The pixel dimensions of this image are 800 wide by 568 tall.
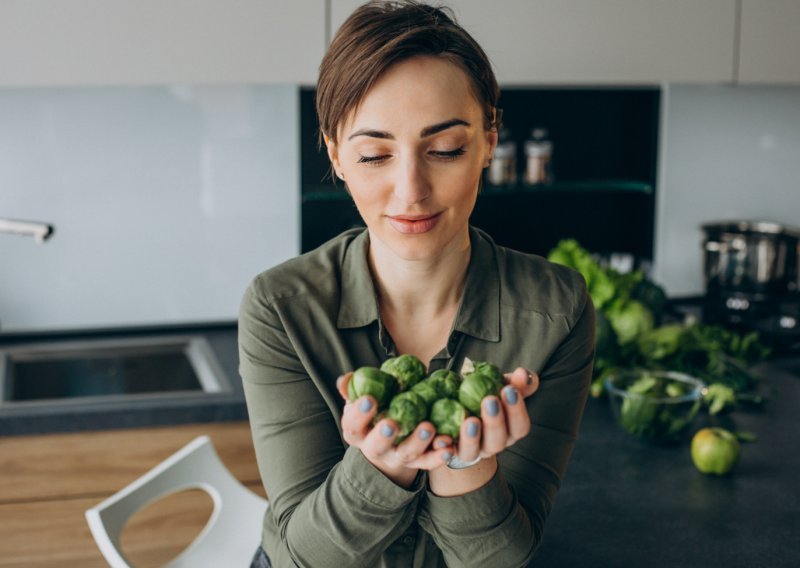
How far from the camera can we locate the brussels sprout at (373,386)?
1.02 m

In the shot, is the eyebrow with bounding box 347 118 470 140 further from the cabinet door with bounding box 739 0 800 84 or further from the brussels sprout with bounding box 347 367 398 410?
the cabinet door with bounding box 739 0 800 84

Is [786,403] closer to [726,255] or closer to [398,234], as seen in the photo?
[726,255]

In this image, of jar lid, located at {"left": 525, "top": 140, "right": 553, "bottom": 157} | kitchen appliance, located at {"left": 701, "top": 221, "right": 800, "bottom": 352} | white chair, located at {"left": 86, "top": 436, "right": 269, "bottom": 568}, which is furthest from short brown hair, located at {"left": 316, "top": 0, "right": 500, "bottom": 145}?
kitchen appliance, located at {"left": 701, "top": 221, "right": 800, "bottom": 352}

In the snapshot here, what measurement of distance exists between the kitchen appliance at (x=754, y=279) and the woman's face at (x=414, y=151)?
174cm

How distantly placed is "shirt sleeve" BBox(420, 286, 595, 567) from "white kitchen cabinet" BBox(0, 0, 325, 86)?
1193 millimetres

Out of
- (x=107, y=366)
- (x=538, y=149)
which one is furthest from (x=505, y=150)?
(x=107, y=366)

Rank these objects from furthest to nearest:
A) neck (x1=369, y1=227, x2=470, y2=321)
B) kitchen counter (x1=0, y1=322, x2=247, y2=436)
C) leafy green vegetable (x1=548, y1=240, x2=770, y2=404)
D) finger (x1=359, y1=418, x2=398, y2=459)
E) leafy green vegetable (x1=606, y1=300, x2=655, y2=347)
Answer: leafy green vegetable (x1=606, y1=300, x2=655, y2=347)
leafy green vegetable (x1=548, y1=240, x2=770, y2=404)
kitchen counter (x1=0, y1=322, x2=247, y2=436)
neck (x1=369, y1=227, x2=470, y2=321)
finger (x1=359, y1=418, x2=398, y2=459)

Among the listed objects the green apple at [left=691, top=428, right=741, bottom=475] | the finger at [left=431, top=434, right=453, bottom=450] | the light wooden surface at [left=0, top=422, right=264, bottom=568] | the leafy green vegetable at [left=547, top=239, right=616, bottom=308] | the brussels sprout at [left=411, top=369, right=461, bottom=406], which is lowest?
the light wooden surface at [left=0, top=422, right=264, bottom=568]

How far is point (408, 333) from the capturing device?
4.53 feet

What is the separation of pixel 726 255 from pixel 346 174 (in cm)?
184

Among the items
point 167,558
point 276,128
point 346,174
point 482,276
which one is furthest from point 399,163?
point 276,128

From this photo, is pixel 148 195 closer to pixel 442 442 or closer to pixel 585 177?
pixel 585 177

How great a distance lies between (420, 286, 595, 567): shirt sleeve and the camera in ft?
3.79

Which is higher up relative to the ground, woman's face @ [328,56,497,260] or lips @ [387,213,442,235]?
woman's face @ [328,56,497,260]
